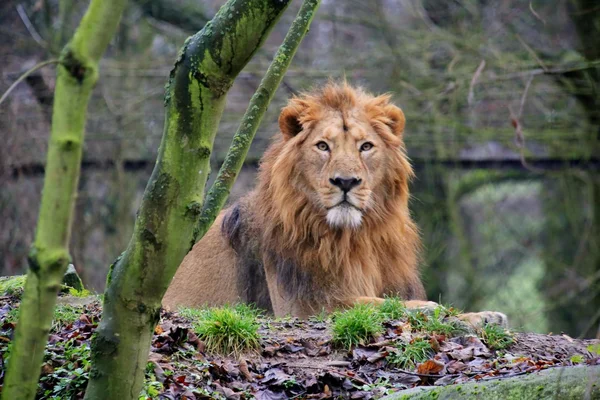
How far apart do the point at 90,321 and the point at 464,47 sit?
634cm

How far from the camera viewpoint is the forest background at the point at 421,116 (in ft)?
35.1

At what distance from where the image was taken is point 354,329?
4953mm

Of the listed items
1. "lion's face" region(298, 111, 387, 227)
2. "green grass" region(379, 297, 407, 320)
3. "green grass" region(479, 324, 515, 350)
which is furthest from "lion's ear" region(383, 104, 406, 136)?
"green grass" region(479, 324, 515, 350)

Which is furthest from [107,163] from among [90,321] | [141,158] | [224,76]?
[224,76]

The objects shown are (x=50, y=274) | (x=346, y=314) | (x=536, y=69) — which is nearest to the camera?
(x=50, y=274)

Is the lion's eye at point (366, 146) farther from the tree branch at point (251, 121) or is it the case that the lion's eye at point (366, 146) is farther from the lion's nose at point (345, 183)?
the tree branch at point (251, 121)

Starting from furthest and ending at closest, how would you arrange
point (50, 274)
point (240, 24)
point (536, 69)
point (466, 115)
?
1. point (466, 115)
2. point (536, 69)
3. point (240, 24)
4. point (50, 274)

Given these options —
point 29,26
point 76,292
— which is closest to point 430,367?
point 76,292

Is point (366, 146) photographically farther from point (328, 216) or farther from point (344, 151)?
point (328, 216)

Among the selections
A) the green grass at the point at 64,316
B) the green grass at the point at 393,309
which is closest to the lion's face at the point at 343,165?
the green grass at the point at 393,309

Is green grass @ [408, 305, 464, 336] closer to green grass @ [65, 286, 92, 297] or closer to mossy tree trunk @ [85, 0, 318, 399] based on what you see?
green grass @ [65, 286, 92, 297]

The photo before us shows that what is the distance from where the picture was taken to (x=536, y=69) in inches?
364

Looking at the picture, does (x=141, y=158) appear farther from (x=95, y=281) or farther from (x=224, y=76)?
Answer: (x=224, y=76)

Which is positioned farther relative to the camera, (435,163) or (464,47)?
(435,163)
